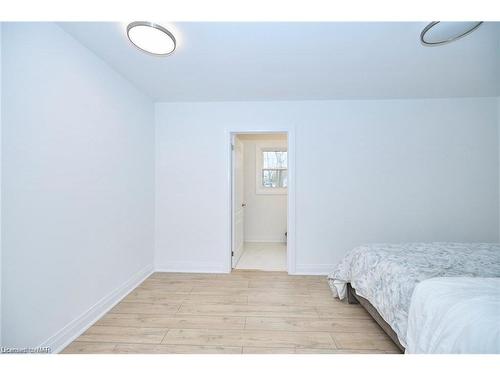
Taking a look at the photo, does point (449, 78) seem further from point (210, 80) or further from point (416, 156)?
point (210, 80)

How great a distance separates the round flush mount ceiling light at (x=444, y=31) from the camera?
1.37 metres

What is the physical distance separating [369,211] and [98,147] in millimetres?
3145

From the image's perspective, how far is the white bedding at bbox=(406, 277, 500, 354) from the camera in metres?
0.85

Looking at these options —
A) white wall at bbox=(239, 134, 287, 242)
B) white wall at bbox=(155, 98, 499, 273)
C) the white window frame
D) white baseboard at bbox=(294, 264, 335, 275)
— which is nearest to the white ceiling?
white wall at bbox=(155, 98, 499, 273)

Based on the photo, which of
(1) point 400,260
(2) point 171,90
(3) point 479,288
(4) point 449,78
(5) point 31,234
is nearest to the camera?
(3) point 479,288

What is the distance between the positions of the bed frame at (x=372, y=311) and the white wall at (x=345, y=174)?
30.1 inches

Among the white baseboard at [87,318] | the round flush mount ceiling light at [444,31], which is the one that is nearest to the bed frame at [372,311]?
the round flush mount ceiling light at [444,31]

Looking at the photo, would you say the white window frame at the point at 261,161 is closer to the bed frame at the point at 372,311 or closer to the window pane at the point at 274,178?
the window pane at the point at 274,178

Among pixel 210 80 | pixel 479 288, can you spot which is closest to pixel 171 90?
pixel 210 80

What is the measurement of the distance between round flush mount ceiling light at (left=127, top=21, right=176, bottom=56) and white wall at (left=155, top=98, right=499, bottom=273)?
1304mm

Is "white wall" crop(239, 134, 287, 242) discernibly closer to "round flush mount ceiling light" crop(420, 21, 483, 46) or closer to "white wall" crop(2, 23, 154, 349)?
"white wall" crop(2, 23, 154, 349)

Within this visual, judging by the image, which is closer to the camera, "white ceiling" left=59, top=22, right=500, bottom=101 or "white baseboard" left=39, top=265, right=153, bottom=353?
"white baseboard" left=39, top=265, right=153, bottom=353

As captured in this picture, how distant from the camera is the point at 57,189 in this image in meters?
1.50

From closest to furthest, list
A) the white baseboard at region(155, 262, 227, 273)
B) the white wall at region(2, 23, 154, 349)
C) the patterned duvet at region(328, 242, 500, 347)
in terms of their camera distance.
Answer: the white wall at region(2, 23, 154, 349) < the patterned duvet at region(328, 242, 500, 347) < the white baseboard at region(155, 262, 227, 273)
